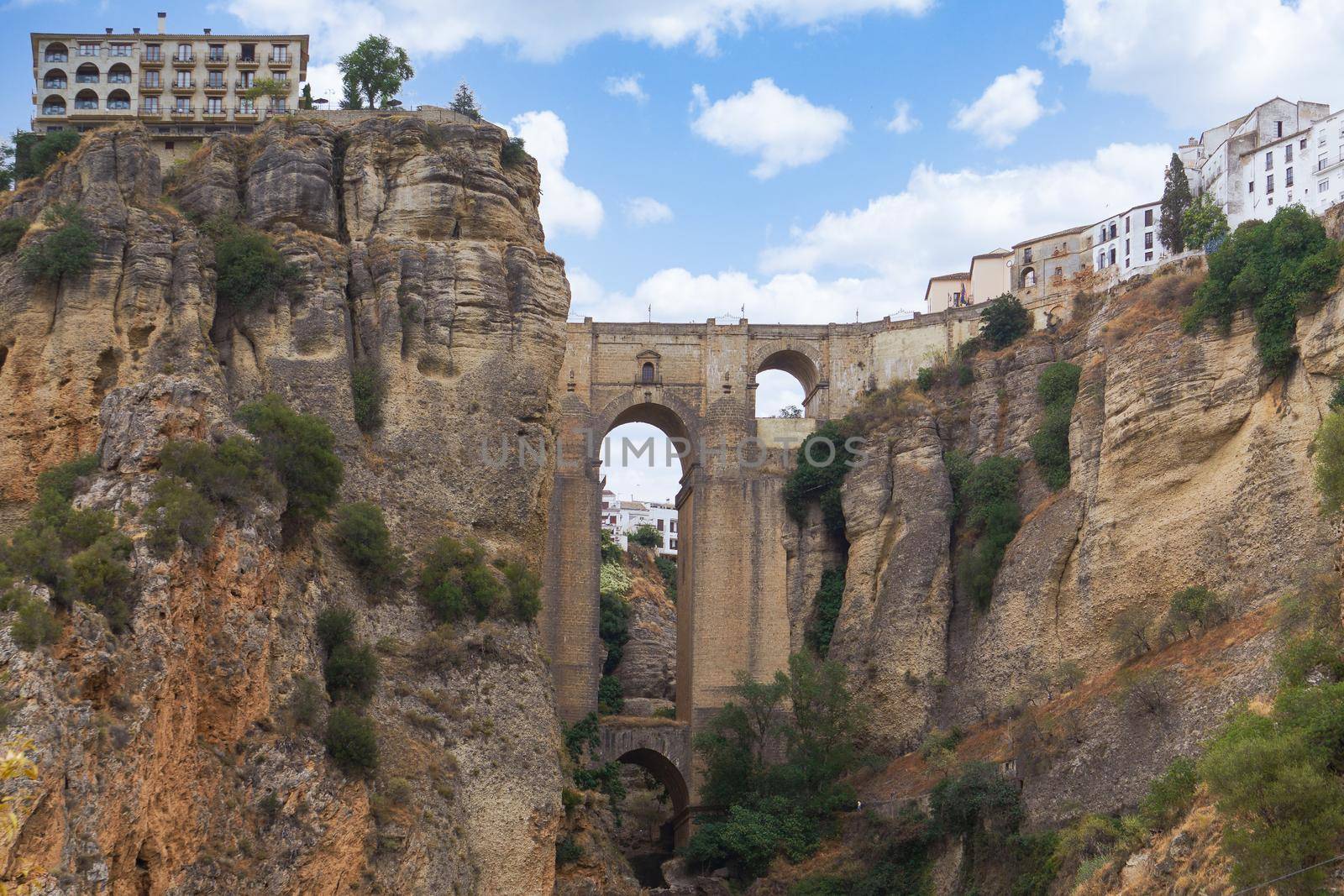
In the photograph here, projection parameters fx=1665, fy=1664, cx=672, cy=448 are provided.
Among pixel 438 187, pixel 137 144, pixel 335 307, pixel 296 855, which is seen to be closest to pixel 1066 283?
pixel 438 187

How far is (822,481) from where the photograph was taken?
52.8m

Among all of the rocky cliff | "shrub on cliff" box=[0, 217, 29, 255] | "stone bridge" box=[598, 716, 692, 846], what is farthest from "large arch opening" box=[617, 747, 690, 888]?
"shrub on cliff" box=[0, 217, 29, 255]

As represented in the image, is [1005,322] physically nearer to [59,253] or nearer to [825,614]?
[825,614]

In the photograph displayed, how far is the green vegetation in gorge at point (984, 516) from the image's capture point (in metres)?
46.3

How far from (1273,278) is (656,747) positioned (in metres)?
22.6

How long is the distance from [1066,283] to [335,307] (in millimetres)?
24726

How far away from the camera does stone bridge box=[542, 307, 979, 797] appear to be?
50.7 m

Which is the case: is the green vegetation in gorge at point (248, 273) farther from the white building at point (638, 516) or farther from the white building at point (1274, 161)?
the white building at point (638, 516)

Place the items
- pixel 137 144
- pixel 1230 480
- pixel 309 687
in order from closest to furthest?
pixel 309 687
pixel 1230 480
pixel 137 144

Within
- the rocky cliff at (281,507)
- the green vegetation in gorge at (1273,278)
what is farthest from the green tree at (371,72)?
the green vegetation in gorge at (1273,278)

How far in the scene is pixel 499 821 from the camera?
3541 cm

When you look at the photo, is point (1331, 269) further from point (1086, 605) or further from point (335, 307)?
point (335, 307)

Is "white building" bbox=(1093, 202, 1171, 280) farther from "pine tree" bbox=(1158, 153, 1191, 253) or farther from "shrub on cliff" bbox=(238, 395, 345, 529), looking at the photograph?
"shrub on cliff" bbox=(238, 395, 345, 529)

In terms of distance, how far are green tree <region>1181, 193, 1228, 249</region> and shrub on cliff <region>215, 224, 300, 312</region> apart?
28.0m
